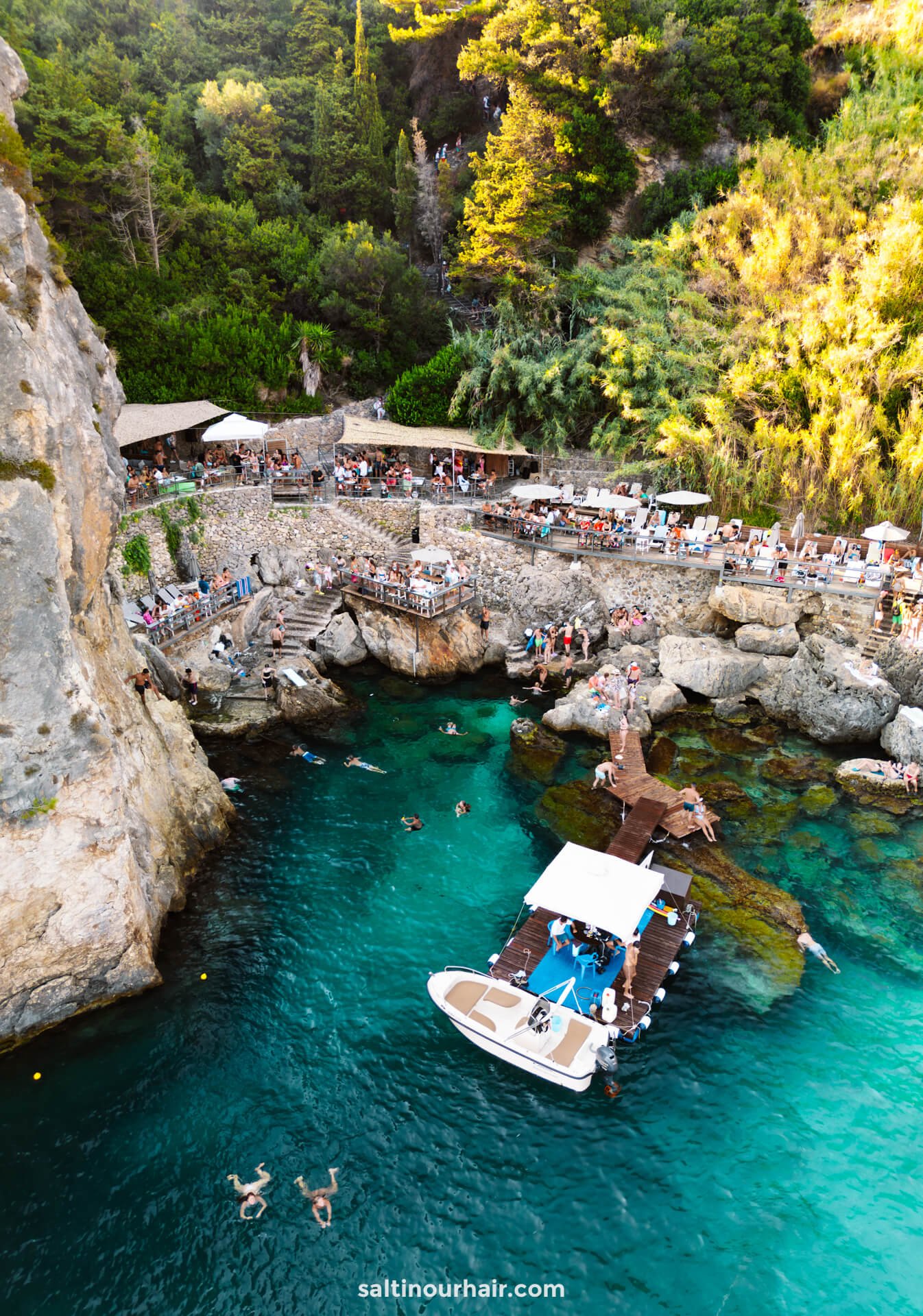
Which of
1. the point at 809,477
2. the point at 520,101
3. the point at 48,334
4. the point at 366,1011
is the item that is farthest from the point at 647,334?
the point at 366,1011

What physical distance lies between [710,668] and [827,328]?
12.9 metres

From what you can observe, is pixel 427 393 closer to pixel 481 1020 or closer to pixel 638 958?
pixel 638 958

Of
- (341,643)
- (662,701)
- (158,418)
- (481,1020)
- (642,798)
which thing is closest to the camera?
(481,1020)

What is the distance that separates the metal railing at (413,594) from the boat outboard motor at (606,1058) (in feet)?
50.5

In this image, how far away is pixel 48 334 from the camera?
12.0 m

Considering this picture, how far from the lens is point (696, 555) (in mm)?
26453

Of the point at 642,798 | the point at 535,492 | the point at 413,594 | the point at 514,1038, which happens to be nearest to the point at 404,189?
the point at 535,492

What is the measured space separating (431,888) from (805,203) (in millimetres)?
28080

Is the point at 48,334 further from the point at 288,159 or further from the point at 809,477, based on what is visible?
the point at 288,159

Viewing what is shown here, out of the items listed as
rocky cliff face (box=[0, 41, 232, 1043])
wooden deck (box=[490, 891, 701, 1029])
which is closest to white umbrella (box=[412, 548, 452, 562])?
rocky cliff face (box=[0, 41, 232, 1043])

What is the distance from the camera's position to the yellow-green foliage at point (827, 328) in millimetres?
23906

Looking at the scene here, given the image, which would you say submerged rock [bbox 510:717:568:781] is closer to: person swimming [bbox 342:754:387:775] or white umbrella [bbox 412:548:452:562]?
person swimming [bbox 342:754:387:775]

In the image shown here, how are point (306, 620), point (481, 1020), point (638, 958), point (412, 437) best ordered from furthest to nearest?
point (412, 437)
point (306, 620)
point (638, 958)
point (481, 1020)

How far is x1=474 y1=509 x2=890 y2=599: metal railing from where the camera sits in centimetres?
2388
